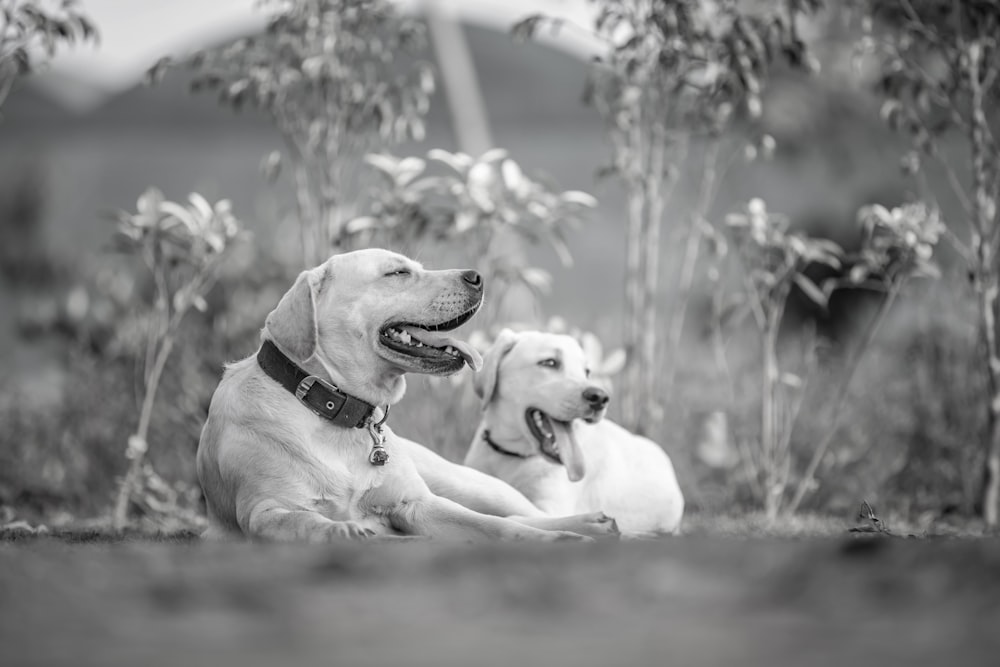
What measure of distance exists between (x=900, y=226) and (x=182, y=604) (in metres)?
4.63

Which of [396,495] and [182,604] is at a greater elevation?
[182,604]

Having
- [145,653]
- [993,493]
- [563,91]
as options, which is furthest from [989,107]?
[145,653]

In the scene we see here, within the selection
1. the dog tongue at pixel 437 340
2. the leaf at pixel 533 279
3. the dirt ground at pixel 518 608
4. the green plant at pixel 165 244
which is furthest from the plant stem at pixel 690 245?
the dirt ground at pixel 518 608

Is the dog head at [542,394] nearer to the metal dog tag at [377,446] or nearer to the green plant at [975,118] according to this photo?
the metal dog tag at [377,446]

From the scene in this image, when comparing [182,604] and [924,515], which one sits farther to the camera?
[924,515]

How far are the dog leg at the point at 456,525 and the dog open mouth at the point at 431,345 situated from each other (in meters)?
0.45

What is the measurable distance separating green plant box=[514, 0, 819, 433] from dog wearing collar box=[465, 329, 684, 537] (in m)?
1.21

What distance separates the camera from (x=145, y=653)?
4.33 ft

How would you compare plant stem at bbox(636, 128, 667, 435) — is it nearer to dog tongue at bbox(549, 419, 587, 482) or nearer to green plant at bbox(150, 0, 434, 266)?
green plant at bbox(150, 0, 434, 266)

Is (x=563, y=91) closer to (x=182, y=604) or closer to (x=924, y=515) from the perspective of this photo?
(x=924, y=515)

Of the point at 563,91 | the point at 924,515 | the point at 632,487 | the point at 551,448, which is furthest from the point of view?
the point at 563,91

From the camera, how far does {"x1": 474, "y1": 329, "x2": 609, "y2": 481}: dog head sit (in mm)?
4324

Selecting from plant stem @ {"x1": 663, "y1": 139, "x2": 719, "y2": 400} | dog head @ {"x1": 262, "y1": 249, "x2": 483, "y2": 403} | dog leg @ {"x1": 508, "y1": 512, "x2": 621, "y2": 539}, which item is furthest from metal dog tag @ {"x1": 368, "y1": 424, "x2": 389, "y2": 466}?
plant stem @ {"x1": 663, "y1": 139, "x2": 719, "y2": 400}

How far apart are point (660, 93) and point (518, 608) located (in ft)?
16.0
